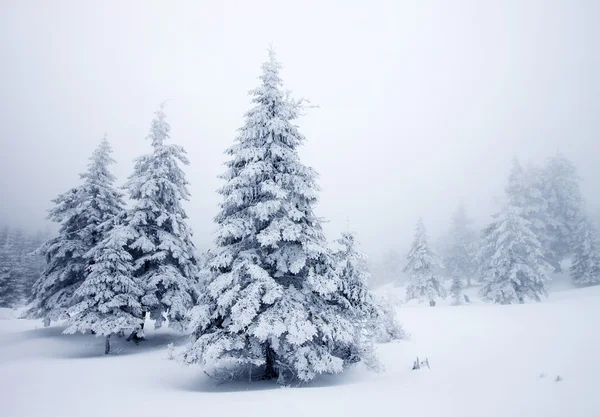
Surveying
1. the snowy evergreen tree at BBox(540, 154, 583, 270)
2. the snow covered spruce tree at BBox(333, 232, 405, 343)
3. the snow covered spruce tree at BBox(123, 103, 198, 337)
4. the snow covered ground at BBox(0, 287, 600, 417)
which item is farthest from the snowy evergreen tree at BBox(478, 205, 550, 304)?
the snow covered spruce tree at BBox(123, 103, 198, 337)

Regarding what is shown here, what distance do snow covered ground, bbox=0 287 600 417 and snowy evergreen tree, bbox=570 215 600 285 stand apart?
Answer: 15005 mm

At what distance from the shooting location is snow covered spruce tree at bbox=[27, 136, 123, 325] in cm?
1931

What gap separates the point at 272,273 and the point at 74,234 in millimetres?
16878

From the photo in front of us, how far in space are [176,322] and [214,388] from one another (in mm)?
7234

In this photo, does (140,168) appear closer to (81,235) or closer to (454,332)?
(81,235)

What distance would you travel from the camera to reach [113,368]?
504 inches

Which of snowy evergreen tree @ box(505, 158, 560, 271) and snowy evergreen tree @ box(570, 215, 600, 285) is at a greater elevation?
snowy evergreen tree @ box(505, 158, 560, 271)

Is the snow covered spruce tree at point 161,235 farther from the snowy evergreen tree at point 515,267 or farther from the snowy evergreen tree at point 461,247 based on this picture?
the snowy evergreen tree at point 461,247

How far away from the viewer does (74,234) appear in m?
20.8

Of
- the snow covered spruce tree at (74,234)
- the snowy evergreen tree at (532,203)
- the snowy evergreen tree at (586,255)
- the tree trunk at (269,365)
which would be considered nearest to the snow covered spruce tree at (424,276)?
the snowy evergreen tree at (532,203)

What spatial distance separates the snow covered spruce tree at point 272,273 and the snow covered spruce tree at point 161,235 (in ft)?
19.9

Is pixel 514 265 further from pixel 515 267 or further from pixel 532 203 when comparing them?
pixel 532 203

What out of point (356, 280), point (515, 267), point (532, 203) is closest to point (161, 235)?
point (356, 280)

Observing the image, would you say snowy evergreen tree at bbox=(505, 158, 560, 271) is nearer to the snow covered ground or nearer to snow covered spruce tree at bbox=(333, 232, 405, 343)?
the snow covered ground
